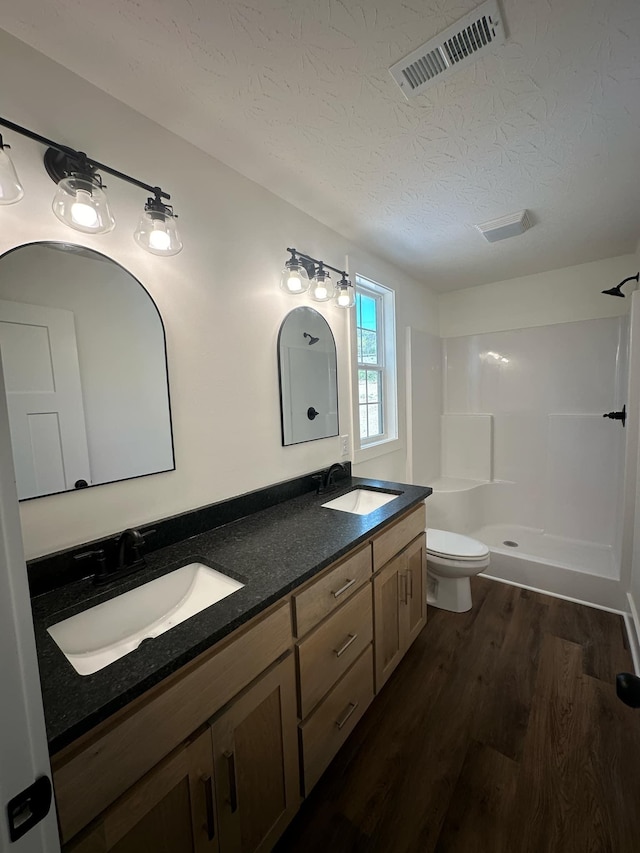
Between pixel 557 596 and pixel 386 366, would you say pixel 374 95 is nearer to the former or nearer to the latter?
pixel 386 366

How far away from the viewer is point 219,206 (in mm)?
1421

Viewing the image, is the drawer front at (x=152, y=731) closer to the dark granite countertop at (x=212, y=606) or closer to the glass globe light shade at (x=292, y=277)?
the dark granite countertop at (x=212, y=606)

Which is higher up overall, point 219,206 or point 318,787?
point 219,206

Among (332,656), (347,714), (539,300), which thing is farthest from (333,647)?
(539,300)

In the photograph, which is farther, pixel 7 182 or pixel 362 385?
pixel 362 385

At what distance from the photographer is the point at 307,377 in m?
1.87

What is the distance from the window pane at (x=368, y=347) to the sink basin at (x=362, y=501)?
3.22 ft

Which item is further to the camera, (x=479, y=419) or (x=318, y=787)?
(x=479, y=419)

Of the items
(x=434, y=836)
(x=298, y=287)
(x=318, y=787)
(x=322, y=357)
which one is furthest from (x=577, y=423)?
(x=318, y=787)

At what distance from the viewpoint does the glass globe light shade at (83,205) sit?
93 cm

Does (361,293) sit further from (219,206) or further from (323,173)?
(219,206)

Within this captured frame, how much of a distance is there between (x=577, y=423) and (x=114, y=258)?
3272 millimetres

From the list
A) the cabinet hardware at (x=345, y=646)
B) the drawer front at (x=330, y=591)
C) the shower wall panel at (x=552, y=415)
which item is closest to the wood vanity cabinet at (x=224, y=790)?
the drawer front at (x=330, y=591)

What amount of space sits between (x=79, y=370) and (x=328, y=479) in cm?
127
